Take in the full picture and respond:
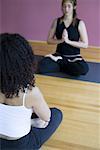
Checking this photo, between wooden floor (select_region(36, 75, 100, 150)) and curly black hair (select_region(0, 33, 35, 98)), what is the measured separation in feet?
1.95

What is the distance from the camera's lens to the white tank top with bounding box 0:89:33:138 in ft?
4.29

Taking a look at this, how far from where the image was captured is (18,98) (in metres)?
1.31

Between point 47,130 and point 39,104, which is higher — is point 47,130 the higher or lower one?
the lower one

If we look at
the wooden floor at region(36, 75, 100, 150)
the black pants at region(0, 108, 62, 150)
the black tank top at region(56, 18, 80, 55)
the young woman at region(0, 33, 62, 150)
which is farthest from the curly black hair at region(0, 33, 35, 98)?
the black tank top at region(56, 18, 80, 55)

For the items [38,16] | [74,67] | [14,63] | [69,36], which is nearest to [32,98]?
[14,63]

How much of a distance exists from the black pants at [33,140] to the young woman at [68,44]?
1153 mm

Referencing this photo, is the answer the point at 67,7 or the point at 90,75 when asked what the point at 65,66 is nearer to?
the point at 90,75

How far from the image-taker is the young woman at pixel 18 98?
1220 millimetres

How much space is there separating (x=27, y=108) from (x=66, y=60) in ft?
4.95

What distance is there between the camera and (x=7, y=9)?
3779 millimetres

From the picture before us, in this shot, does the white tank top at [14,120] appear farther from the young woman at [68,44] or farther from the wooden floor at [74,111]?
the young woman at [68,44]

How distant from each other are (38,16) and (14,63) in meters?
2.54

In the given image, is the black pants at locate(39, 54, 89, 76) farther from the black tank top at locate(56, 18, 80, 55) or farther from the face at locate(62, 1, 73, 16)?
the face at locate(62, 1, 73, 16)

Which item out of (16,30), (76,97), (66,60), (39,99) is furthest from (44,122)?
(16,30)
